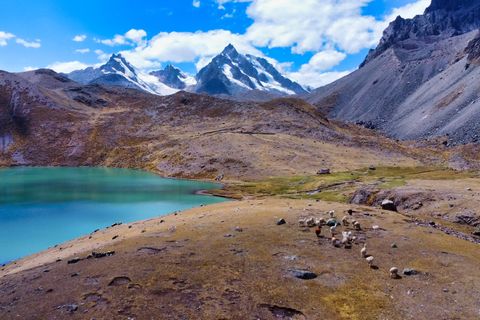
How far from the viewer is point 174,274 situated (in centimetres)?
3303

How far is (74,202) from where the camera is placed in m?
96.6

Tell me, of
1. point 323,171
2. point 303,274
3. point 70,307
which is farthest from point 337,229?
point 323,171

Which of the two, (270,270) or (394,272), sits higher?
(394,272)

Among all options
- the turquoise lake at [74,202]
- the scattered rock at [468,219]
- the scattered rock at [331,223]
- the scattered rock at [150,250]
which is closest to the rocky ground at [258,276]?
the scattered rock at [150,250]

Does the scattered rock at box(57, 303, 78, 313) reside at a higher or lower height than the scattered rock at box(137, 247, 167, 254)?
lower

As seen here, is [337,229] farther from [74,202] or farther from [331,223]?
[74,202]

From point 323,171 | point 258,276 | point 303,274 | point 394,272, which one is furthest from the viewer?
point 323,171

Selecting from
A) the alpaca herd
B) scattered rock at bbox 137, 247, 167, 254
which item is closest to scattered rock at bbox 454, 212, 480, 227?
the alpaca herd

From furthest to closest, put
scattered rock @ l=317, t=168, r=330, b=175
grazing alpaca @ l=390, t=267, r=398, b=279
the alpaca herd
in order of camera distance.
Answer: scattered rock @ l=317, t=168, r=330, b=175 → the alpaca herd → grazing alpaca @ l=390, t=267, r=398, b=279

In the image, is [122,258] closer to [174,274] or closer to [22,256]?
[174,274]

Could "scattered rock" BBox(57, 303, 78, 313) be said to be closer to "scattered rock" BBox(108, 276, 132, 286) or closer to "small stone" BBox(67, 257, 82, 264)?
"scattered rock" BBox(108, 276, 132, 286)

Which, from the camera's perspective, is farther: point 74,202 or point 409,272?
point 74,202

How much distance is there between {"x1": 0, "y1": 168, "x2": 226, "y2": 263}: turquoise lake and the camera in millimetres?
66875

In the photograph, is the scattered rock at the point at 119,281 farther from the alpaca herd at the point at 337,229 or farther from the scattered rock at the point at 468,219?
the scattered rock at the point at 468,219
